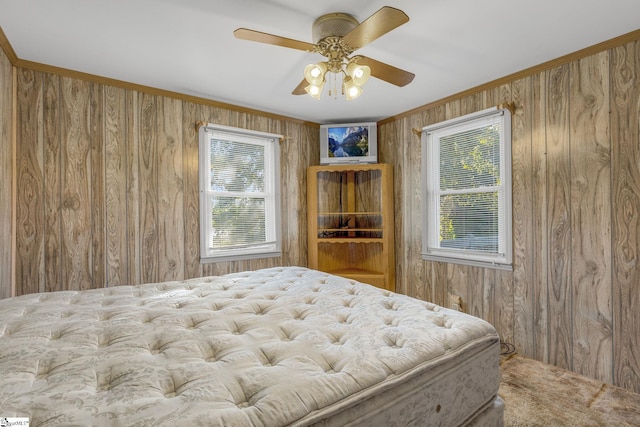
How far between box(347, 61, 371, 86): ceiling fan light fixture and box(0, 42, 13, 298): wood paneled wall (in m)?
2.27

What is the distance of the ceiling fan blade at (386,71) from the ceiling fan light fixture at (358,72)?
4.1 inches

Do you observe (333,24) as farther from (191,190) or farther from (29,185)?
(29,185)

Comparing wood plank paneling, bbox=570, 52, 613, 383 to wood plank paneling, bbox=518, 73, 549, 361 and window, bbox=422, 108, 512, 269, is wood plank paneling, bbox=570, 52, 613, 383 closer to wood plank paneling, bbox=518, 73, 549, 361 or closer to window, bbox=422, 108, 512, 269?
wood plank paneling, bbox=518, 73, 549, 361

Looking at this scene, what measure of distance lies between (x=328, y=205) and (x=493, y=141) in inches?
76.6

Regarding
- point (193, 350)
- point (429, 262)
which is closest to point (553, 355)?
point (429, 262)

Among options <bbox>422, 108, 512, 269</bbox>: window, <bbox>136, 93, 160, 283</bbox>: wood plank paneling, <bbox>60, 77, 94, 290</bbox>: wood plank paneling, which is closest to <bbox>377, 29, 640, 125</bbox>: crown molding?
<bbox>422, 108, 512, 269</bbox>: window

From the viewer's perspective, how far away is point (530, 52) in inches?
89.9

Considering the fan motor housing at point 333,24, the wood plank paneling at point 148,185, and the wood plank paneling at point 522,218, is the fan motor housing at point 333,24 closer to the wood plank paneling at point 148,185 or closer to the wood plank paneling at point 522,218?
the wood plank paneling at point 522,218

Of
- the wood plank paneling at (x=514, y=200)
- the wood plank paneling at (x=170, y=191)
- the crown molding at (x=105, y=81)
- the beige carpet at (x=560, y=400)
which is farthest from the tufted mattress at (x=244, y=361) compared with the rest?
the crown molding at (x=105, y=81)

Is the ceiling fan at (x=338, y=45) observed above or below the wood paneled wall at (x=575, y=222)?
above

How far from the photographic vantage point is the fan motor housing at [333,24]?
1.79 metres

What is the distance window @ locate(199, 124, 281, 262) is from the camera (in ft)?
10.4

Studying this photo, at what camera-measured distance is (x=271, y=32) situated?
79.4 inches

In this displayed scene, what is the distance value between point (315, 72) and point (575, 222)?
216 centimetres
